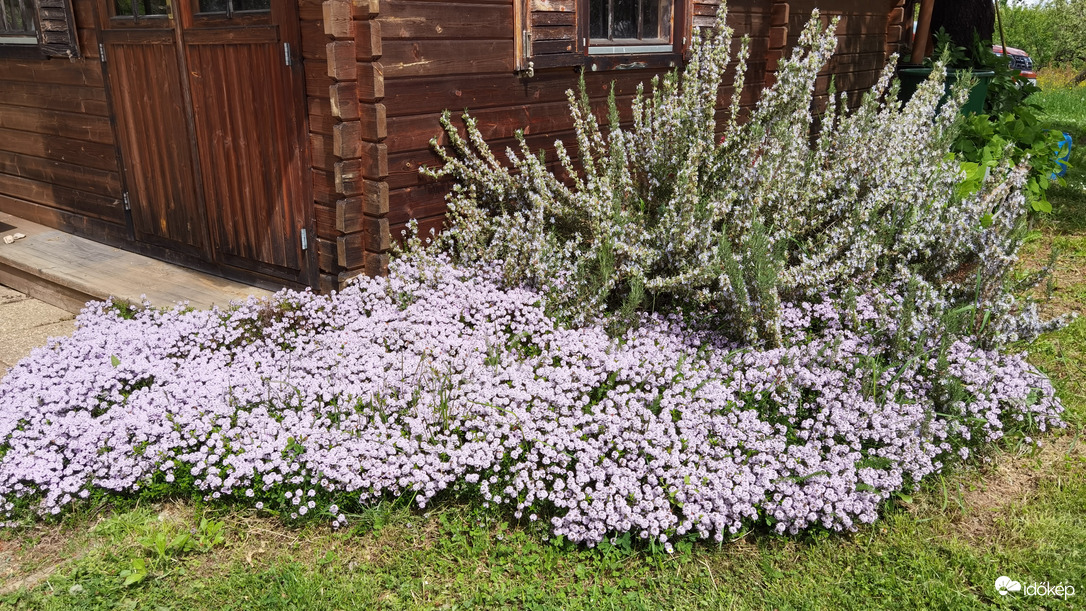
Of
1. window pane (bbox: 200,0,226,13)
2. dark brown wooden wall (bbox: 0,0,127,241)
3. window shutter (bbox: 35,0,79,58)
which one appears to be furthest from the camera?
dark brown wooden wall (bbox: 0,0,127,241)

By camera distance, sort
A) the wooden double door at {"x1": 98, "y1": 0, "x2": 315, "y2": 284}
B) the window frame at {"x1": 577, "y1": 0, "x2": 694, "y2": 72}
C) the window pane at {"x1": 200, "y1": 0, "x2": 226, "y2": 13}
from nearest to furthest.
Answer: the wooden double door at {"x1": 98, "y1": 0, "x2": 315, "y2": 284} < the window pane at {"x1": 200, "y1": 0, "x2": 226, "y2": 13} < the window frame at {"x1": 577, "y1": 0, "x2": 694, "y2": 72}

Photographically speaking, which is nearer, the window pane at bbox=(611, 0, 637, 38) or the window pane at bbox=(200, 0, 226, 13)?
the window pane at bbox=(200, 0, 226, 13)

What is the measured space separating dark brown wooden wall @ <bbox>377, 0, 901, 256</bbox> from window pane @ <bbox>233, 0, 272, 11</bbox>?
0.78m

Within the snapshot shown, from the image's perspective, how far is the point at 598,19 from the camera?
559 cm

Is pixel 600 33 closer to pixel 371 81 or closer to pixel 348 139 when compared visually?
pixel 371 81

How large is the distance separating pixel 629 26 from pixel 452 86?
1707mm

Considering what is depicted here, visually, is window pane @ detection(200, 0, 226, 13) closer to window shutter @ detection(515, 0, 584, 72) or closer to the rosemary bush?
the rosemary bush

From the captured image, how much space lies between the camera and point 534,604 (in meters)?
2.78

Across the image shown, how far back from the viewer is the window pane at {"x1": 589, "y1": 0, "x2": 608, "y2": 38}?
5.53 m

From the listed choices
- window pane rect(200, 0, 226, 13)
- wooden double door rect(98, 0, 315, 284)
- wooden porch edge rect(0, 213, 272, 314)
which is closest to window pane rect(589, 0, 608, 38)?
wooden double door rect(98, 0, 315, 284)

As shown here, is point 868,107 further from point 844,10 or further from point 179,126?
point 179,126

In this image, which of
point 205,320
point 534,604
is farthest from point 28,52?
point 534,604

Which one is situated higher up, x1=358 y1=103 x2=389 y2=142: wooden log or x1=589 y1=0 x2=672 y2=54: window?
x1=589 y1=0 x2=672 y2=54: window

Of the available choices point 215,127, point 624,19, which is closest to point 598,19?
point 624,19
